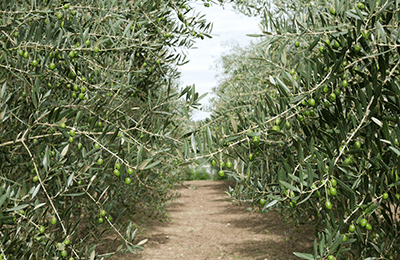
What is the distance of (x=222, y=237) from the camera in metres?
10.7

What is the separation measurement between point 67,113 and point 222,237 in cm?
919

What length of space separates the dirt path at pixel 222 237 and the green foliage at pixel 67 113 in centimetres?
461

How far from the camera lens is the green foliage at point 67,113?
2.43m

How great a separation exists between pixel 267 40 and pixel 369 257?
5.94 ft

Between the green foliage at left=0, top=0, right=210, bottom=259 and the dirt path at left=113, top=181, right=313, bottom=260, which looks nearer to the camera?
the green foliage at left=0, top=0, right=210, bottom=259

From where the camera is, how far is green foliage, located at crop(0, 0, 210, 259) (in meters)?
2.43

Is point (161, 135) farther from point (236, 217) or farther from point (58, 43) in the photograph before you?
point (236, 217)

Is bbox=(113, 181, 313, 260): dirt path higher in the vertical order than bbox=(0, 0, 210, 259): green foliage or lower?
lower

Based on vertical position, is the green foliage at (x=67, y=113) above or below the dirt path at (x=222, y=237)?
above

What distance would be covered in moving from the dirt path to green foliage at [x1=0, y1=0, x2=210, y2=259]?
4614 millimetres

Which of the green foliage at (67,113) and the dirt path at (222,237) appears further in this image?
the dirt path at (222,237)

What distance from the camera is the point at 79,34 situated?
276 centimetres

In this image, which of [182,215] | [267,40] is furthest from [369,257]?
[182,215]

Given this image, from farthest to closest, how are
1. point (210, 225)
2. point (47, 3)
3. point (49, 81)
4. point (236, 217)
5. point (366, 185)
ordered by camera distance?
1. point (236, 217)
2. point (210, 225)
3. point (49, 81)
4. point (47, 3)
5. point (366, 185)
